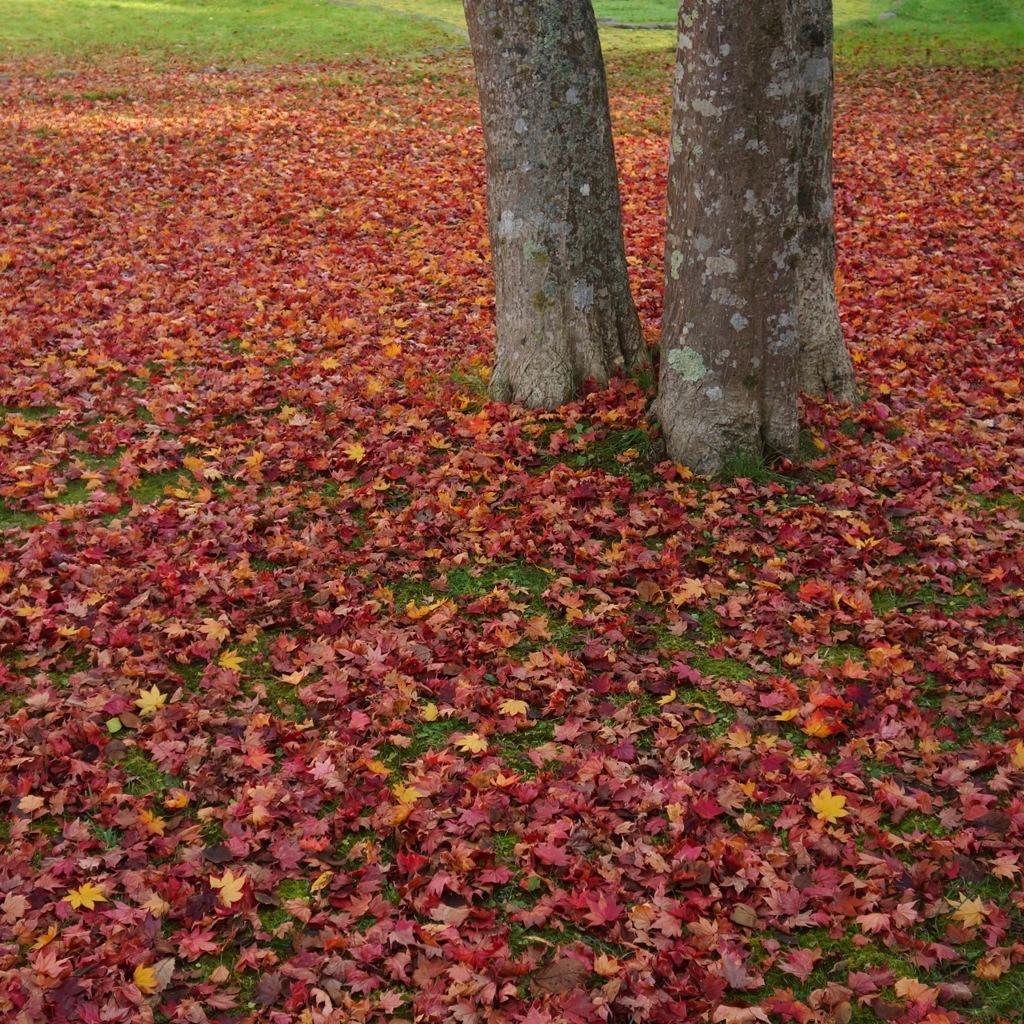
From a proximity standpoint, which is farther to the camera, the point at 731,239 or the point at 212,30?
the point at 212,30

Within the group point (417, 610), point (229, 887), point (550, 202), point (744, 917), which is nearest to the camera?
point (744, 917)

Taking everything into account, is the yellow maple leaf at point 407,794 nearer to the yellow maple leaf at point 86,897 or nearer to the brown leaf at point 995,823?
the yellow maple leaf at point 86,897

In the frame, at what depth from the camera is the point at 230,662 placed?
4.92 meters

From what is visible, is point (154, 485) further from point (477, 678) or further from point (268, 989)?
point (268, 989)

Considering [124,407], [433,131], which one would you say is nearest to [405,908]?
[124,407]

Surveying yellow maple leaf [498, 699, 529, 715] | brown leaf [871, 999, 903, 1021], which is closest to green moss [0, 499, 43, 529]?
yellow maple leaf [498, 699, 529, 715]

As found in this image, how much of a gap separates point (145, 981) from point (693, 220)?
4747 millimetres

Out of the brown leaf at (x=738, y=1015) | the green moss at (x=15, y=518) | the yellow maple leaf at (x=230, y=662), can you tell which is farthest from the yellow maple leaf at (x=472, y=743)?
the green moss at (x=15, y=518)

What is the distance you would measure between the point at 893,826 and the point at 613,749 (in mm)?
1182

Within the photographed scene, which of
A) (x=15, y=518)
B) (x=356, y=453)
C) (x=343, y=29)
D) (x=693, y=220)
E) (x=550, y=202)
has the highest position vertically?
(x=343, y=29)

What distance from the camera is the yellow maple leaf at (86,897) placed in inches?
144

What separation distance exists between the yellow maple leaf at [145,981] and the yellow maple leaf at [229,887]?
0.37 metres

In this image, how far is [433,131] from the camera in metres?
15.4

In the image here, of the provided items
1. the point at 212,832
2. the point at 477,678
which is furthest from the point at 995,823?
the point at 212,832
